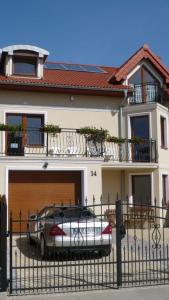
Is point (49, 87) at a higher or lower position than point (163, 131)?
higher

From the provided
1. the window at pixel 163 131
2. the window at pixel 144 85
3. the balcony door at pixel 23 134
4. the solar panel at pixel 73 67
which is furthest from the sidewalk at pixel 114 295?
the solar panel at pixel 73 67

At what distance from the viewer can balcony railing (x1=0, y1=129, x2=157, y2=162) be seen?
19.3 m

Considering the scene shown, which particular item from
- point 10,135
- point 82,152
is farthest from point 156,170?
point 10,135

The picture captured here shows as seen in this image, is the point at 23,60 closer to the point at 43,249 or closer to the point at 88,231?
the point at 43,249

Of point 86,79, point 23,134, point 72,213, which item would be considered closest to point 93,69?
point 86,79

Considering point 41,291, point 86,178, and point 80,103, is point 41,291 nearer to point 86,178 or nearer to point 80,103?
point 86,178

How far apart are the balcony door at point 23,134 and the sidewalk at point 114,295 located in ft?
37.4

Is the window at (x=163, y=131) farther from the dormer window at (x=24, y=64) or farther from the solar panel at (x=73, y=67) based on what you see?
the dormer window at (x=24, y=64)

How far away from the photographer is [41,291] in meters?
8.47

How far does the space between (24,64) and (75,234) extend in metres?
12.9

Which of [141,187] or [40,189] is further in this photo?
[141,187]

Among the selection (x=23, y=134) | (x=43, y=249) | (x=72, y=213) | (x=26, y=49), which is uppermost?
(x=26, y=49)

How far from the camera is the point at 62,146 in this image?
20188 millimetres

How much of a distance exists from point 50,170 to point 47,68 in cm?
782
